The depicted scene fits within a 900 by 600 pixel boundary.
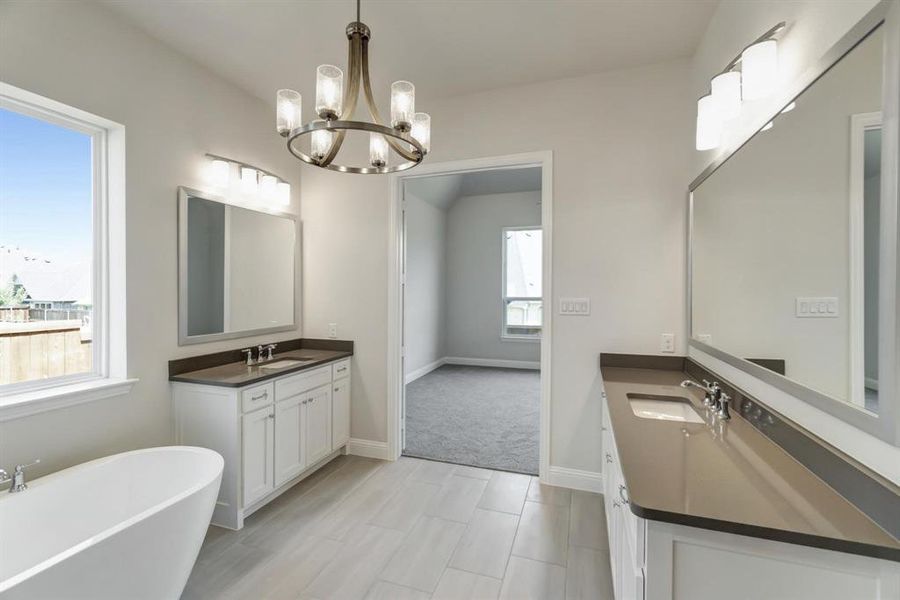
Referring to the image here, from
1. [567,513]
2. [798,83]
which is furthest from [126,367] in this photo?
[798,83]

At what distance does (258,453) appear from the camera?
2.41 meters

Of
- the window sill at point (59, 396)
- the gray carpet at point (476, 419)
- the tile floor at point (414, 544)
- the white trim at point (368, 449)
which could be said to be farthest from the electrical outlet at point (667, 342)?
the window sill at point (59, 396)

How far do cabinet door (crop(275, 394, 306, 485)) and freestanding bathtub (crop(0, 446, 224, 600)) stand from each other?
605 millimetres

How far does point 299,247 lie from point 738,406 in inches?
128

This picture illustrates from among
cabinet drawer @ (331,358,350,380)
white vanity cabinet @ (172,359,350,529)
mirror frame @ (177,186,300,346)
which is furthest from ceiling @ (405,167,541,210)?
white vanity cabinet @ (172,359,350,529)

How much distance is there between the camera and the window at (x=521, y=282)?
702cm

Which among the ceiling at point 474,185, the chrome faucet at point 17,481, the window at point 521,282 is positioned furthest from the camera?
the window at point 521,282

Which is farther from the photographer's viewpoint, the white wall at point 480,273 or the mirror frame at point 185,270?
the white wall at point 480,273

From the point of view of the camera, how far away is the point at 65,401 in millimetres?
1933

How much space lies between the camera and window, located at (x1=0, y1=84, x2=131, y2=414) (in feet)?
6.16

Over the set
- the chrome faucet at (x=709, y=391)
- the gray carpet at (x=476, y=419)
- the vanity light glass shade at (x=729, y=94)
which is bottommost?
the gray carpet at (x=476, y=419)

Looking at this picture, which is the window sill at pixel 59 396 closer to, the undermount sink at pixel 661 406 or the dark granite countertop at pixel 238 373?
the dark granite countertop at pixel 238 373

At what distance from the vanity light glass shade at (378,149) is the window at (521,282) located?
534 centimetres

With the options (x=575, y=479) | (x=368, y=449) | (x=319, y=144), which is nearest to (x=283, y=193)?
(x=319, y=144)
